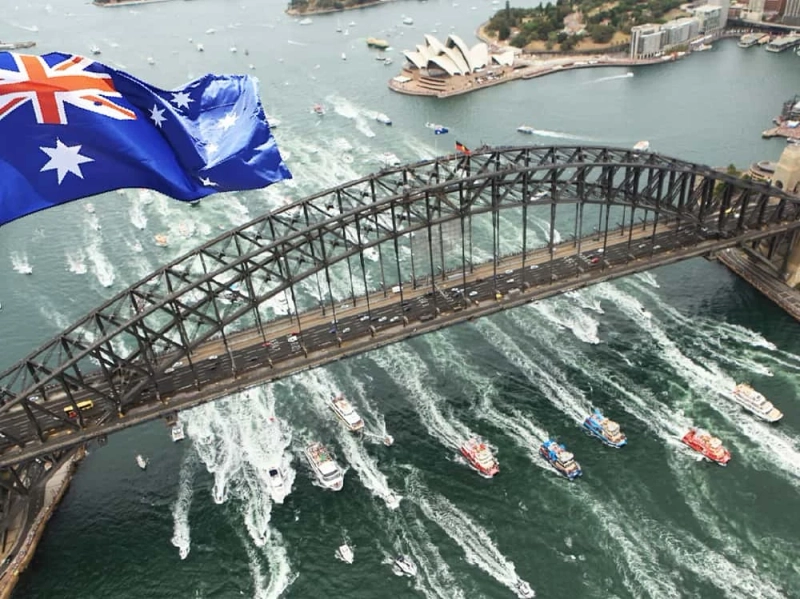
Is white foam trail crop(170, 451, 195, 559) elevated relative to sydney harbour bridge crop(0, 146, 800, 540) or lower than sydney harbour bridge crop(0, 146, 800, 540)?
lower

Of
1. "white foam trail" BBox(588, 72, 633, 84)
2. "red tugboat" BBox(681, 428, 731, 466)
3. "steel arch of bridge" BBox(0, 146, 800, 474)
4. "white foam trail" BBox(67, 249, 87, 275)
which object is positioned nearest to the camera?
"steel arch of bridge" BBox(0, 146, 800, 474)

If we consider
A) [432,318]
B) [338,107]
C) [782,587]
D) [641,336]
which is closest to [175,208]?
[338,107]

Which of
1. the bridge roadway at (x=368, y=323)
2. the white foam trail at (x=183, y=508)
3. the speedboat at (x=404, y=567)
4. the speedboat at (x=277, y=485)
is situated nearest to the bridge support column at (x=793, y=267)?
the bridge roadway at (x=368, y=323)

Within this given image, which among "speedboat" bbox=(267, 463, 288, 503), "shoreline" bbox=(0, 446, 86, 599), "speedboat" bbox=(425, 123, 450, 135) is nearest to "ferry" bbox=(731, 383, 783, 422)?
"speedboat" bbox=(267, 463, 288, 503)

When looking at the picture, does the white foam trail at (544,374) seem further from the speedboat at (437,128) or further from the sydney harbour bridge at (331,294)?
the speedboat at (437,128)

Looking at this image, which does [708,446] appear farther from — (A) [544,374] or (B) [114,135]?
(B) [114,135]

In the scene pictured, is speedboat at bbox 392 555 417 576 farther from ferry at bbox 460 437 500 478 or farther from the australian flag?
the australian flag
